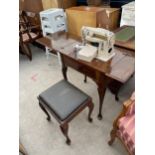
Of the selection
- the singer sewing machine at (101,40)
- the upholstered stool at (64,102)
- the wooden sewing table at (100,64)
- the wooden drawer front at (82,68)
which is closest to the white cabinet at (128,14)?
the wooden sewing table at (100,64)

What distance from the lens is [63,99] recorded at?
5.26 ft

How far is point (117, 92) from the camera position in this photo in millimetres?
2178

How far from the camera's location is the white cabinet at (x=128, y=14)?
81.3 inches

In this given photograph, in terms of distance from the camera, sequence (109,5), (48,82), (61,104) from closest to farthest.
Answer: (61,104) → (109,5) → (48,82)

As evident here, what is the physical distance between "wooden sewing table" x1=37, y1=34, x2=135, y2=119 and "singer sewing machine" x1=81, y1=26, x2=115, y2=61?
0.21 ft

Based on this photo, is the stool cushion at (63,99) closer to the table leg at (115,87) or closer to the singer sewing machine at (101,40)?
the singer sewing machine at (101,40)

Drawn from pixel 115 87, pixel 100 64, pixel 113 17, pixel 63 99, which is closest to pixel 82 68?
pixel 100 64

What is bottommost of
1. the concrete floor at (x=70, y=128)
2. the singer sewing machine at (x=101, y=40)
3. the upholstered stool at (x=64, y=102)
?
the concrete floor at (x=70, y=128)

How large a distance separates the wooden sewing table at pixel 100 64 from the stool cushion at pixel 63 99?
220 mm

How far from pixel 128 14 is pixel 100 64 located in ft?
3.30

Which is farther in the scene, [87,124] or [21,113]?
[21,113]

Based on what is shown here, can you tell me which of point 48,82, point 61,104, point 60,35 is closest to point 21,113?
point 48,82

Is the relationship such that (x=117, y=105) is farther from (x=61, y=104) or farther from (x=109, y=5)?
(x=109, y=5)
